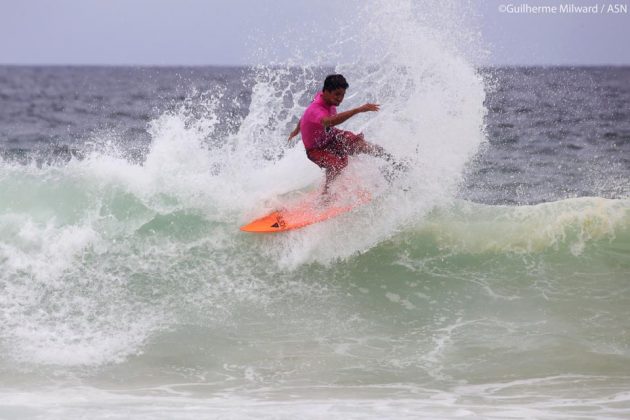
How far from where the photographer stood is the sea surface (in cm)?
604

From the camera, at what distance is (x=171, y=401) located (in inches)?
230

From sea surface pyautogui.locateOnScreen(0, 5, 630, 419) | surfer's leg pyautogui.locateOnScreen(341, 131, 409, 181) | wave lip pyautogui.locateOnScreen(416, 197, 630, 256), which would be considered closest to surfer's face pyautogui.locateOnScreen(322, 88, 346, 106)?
surfer's leg pyautogui.locateOnScreen(341, 131, 409, 181)

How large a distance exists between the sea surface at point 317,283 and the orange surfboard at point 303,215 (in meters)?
0.18

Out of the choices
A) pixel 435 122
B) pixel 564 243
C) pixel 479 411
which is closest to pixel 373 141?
pixel 435 122

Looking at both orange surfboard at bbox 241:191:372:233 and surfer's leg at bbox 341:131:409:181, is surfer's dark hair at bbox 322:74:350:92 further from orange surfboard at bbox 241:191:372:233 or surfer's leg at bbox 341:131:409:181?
orange surfboard at bbox 241:191:372:233

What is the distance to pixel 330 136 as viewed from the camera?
7.77 m

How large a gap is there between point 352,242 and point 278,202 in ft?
2.84

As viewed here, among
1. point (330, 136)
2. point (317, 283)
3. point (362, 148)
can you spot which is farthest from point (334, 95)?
point (317, 283)

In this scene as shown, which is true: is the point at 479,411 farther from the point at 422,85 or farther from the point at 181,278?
the point at 422,85

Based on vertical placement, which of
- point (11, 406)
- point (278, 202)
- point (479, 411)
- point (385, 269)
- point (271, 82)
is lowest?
point (479, 411)

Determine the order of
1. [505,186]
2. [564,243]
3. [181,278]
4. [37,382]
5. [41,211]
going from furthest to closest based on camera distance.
Result: [505,186]
[41,211]
[564,243]
[181,278]
[37,382]

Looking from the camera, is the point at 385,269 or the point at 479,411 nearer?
the point at 479,411

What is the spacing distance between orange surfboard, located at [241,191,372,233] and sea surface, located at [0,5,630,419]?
0.18m

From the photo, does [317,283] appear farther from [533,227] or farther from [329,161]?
[533,227]
